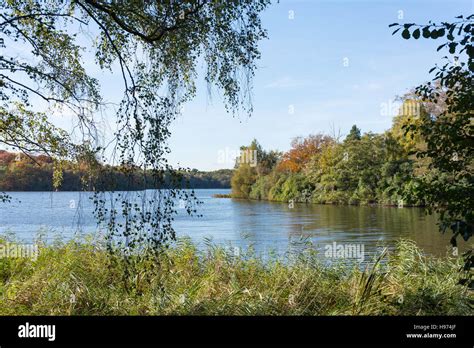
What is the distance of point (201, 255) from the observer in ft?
21.2

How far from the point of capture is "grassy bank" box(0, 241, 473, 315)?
4.41 metres

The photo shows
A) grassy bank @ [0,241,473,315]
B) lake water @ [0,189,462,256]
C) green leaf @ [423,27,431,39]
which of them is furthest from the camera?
lake water @ [0,189,462,256]

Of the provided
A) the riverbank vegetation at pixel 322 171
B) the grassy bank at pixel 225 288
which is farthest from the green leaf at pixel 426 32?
the riverbank vegetation at pixel 322 171

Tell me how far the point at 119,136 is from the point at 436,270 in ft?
13.2

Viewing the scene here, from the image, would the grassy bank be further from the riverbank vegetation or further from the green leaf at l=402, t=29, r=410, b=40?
the riverbank vegetation

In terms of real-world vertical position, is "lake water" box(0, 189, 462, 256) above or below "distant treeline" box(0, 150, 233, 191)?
below

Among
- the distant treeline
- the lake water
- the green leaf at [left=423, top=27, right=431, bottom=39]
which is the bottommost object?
the lake water

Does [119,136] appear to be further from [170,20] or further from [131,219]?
[170,20]

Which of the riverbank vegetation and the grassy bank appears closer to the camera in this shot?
the grassy bank

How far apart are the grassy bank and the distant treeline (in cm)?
60

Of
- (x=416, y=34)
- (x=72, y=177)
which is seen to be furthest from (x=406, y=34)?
(x=72, y=177)

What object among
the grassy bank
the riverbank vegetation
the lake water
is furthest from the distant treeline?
the riverbank vegetation

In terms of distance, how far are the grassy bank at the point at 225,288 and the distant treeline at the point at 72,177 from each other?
1.96ft
